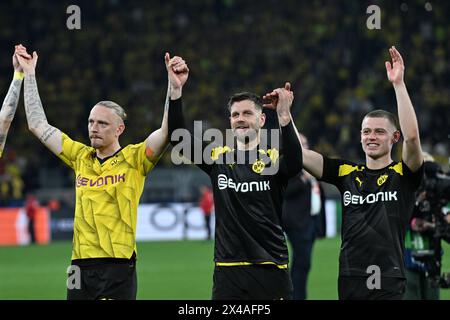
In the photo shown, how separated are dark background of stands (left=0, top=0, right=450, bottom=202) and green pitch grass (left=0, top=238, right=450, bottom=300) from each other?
3.54 metres

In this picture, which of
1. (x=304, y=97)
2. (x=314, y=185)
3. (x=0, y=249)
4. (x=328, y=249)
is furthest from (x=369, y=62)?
(x=314, y=185)

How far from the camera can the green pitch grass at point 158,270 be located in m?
11.7

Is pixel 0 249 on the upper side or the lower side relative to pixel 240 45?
lower

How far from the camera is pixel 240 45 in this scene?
95.9 ft

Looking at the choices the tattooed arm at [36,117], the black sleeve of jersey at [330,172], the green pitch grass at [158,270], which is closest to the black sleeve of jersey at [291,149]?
the black sleeve of jersey at [330,172]

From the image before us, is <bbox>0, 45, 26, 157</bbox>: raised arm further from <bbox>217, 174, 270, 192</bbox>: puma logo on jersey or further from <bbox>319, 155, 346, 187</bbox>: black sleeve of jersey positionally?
<bbox>319, 155, 346, 187</bbox>: black sleeve of jersey

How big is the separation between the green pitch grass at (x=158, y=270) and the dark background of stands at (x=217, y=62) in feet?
11.6

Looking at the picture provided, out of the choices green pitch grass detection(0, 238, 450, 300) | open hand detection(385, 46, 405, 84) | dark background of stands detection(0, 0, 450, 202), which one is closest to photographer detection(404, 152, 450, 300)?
open hand detection(385, 46, 405, 84)

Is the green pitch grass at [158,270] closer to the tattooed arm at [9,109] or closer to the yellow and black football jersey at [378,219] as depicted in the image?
the yellow and black football jersey at [378,219]

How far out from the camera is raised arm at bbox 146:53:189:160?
5.57 metres

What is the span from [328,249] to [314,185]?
725 centimetres

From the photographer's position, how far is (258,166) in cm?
569
